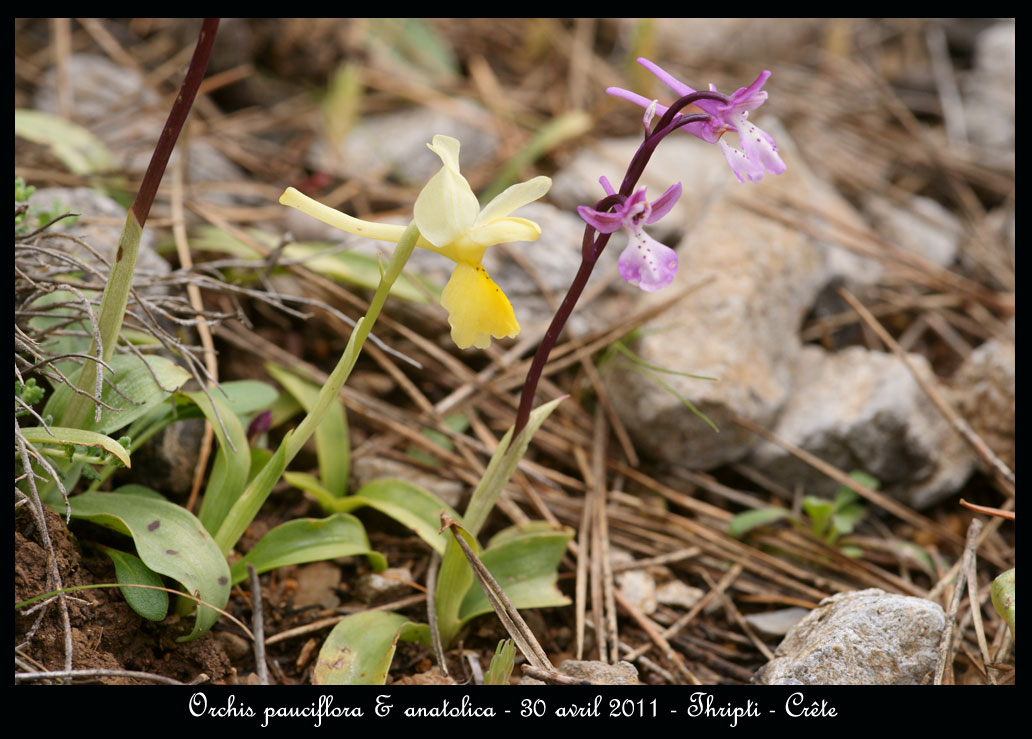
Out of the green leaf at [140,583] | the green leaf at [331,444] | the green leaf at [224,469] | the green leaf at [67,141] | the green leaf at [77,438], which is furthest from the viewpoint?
the green leaf at [67,141]

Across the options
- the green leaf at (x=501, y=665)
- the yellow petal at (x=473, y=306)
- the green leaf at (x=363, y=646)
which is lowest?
the green leaf at (x=363, y=646)

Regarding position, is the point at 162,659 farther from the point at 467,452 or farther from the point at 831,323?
the point at 831,323

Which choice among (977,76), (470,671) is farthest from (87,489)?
(977,76)

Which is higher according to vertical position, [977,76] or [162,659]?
[977,76]

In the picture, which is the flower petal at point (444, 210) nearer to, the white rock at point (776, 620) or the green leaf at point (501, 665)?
the green leaf at point (501, 665)

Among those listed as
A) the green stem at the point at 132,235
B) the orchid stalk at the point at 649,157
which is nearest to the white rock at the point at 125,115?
the green stem at the point at 132,235

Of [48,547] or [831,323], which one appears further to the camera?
[831,323]

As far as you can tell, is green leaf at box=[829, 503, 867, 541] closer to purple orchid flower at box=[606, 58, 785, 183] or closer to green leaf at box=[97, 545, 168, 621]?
purple orchid flower at box=[606, 58, 785, 183]

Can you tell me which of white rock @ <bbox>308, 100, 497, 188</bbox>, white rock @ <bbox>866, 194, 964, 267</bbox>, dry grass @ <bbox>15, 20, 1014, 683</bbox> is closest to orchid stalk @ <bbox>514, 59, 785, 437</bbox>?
dry grass @ <bbox>15, 20, 1014, 683</bbox>
